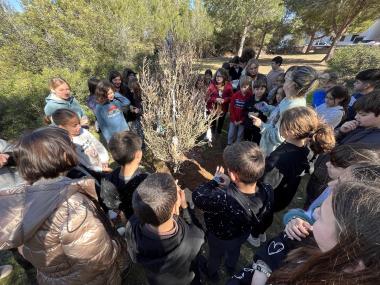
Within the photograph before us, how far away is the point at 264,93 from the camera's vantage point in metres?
4.07

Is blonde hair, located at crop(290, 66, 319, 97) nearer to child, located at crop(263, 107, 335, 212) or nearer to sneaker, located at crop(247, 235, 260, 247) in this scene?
child, located at crop(263, 107, 335, 212)

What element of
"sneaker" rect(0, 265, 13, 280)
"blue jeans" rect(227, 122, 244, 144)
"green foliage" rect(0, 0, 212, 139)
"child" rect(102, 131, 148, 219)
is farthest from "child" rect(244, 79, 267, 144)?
"sneaker" rect(0, 265, 13, 280)

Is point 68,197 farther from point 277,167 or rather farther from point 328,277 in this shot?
point 277,167

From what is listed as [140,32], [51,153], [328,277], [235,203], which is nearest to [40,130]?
[51,153]

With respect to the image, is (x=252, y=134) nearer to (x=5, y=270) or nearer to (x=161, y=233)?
(x=161, y=233)

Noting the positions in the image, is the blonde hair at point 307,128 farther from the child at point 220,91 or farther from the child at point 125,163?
the child at point 220,91

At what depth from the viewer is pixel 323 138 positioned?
218 centimetres

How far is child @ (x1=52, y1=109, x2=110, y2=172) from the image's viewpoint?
2.41m

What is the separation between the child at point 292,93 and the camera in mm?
2496

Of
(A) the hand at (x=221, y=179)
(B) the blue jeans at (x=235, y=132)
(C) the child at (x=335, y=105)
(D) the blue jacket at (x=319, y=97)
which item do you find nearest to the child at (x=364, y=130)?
(C) the child at (x=335, y=105)

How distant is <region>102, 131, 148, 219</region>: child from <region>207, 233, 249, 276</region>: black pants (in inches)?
36.8

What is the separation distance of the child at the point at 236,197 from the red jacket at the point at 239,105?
97.2 inches

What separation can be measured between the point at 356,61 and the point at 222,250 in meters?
11.0

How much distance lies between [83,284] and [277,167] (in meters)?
2.01
